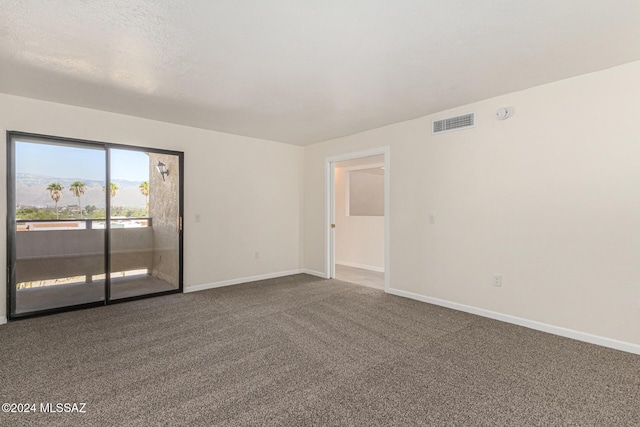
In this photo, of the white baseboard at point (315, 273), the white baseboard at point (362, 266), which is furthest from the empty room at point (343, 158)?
the white baseboard at point (362, 266)

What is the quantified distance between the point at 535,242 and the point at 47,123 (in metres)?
5.70

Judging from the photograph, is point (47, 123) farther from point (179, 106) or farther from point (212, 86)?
point (212, 86)

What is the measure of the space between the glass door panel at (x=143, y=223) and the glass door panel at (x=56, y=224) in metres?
0.16

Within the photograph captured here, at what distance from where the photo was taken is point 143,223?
171 inches

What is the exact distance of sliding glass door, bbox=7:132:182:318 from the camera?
3.47m

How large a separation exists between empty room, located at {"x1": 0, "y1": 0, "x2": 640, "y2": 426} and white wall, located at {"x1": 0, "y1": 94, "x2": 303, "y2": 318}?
3 centimetres

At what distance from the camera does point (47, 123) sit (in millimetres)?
3533

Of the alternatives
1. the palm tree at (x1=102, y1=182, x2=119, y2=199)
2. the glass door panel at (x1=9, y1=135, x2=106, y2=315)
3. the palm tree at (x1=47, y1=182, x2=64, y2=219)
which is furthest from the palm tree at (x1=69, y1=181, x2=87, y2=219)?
the palm tree at (x1=102, y1=182, x2=119, y2=199)

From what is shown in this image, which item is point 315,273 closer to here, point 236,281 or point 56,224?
point 236,281

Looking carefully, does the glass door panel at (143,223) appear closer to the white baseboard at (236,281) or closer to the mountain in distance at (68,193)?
the mountain in distance at (68,193)

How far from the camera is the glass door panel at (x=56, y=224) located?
345 centimetres

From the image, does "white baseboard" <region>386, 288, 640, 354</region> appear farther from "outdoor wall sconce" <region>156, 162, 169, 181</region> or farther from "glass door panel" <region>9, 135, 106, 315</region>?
"glass door panel" <region>9, 135, 106, 315</region>

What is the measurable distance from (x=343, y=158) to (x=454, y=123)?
6.51 feet

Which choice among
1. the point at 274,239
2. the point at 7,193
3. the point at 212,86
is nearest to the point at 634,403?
the point at 212,86
